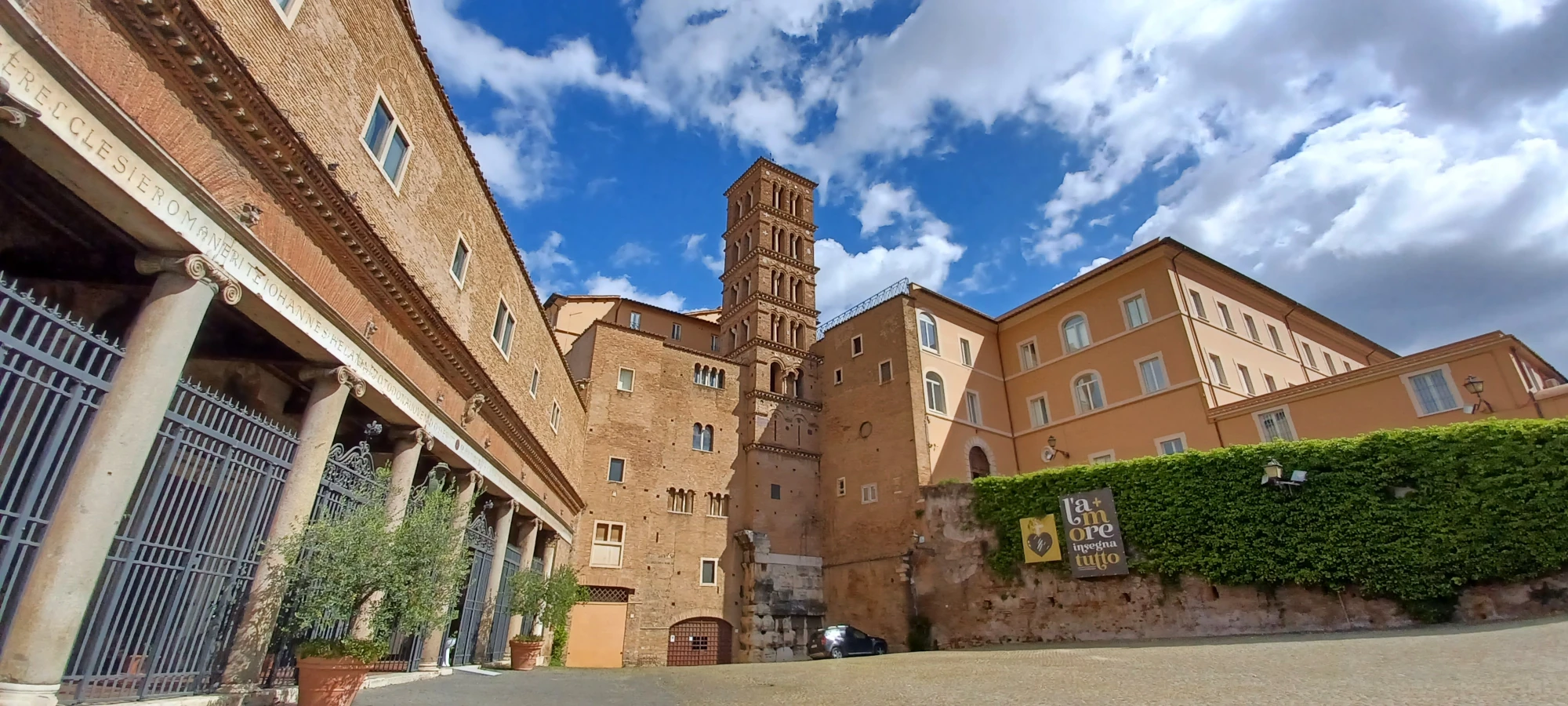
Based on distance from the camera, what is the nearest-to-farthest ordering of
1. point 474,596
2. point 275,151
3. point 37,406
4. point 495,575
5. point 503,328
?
point 37,406, point 275,151, point 474,596, point 503,328, point 495,575

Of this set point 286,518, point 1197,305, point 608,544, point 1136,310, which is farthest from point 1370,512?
point 608,544

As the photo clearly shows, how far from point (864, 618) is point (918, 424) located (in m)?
8.30

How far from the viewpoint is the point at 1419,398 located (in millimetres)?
20656

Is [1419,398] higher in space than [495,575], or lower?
higher

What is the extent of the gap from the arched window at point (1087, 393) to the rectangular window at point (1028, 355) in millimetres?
2552

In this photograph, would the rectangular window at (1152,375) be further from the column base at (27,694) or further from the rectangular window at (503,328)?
the column base at (27,694)

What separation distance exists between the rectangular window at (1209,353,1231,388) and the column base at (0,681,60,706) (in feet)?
94.9

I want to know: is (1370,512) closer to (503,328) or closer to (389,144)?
(503,328)

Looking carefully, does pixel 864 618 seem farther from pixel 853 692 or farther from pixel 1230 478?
pixel 853 692

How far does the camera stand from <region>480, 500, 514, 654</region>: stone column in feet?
53.5

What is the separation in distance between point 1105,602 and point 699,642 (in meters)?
16.4

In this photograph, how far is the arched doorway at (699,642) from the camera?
28.0 meters

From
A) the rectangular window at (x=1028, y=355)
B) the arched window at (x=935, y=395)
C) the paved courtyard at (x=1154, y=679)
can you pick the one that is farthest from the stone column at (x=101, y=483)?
the rectangular window at (x=1028, y=355)

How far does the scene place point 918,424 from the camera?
2855cm
